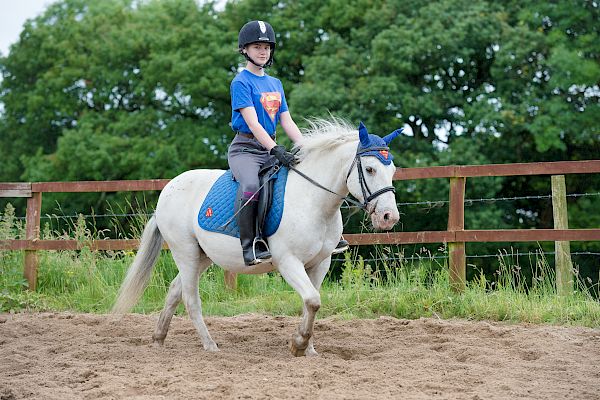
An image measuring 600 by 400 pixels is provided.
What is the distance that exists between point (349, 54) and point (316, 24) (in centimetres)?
343

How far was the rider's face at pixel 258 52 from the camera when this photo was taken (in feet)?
20.2

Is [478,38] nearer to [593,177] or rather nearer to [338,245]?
[593,177]

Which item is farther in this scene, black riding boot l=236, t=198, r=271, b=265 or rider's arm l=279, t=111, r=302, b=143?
Result: rider's arm l=279, t=111, r=302, b=143

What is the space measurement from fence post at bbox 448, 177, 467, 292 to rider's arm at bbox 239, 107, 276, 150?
2.86m

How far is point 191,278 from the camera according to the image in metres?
6.65

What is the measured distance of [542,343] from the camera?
20.2 ft

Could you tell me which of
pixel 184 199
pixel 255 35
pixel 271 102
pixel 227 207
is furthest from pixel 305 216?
pixel 255 35

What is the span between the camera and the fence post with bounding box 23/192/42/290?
9827 millimetres

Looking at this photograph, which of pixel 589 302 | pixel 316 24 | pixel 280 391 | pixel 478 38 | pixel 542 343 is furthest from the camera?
pixel 316 24

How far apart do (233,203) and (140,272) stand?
1.42m

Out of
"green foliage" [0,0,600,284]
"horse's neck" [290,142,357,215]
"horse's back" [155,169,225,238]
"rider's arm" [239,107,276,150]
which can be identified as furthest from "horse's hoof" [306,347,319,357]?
"green foliage" [0,0,600,284]

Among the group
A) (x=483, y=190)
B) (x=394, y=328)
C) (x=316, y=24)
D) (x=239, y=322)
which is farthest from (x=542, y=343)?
(x=316, y=24)

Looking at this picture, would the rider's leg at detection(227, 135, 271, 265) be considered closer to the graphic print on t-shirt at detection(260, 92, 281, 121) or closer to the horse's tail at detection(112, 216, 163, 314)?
the graphic print on t-shirt at detection(260, 92, 281, 121)

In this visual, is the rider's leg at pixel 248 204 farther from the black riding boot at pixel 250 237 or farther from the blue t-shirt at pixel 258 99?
the blue t-shirt at pixel 258 99
